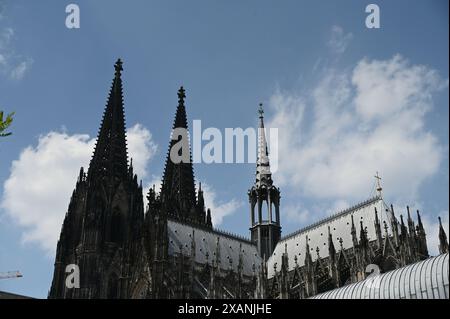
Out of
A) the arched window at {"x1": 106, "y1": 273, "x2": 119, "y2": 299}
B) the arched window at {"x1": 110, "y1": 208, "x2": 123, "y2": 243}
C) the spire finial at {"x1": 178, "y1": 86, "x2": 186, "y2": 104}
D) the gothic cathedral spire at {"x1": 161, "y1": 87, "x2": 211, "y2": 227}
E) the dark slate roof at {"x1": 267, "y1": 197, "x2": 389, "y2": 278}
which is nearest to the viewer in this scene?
the dark slate roof at {"x1": 267, "y1": 197, "x2": 389, "y2": 278}

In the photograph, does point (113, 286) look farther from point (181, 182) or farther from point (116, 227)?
point (181, 182)

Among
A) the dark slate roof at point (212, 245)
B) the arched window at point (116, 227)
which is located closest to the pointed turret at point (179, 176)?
the arched window at point (116, 227)

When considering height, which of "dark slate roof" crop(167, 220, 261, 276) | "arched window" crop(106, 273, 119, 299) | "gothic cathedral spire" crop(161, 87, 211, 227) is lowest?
A: "arched window" crop(106, 273, 119, 299)

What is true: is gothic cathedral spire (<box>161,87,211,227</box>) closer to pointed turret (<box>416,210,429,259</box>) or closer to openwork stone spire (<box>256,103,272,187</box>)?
openwork stone spire (<box>256,103,272,187</box>)

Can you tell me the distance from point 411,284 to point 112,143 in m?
41.1

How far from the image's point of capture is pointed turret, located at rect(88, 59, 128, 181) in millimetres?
54844

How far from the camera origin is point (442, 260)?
2173 centimetres

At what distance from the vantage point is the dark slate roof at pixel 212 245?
149ft

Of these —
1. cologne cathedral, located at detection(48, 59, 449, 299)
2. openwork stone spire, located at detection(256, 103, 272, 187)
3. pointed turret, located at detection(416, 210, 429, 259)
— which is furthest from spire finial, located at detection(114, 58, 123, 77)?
pointed turret, located at detection(416, 210, 429, 259)

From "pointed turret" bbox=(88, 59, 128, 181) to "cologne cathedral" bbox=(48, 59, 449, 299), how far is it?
0.12 metres

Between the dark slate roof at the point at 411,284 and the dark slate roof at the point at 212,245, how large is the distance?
21.0 meters

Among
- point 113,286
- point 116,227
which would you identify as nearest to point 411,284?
point 113,286

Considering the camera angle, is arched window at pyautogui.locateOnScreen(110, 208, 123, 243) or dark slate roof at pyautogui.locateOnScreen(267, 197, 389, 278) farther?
arched window at pyautogui.locateOnScreen(110, 208, 123, 243)
